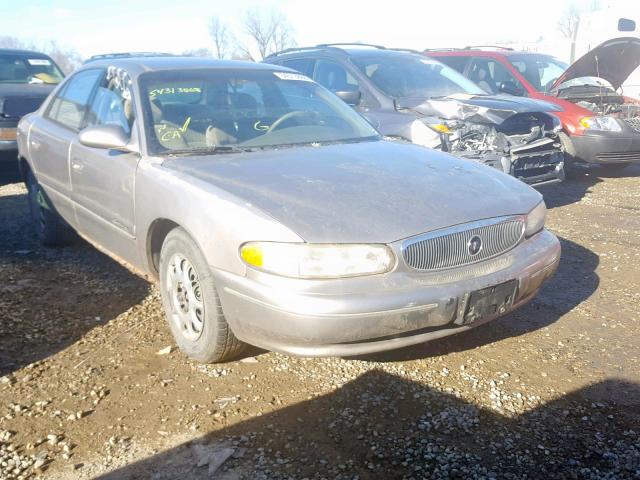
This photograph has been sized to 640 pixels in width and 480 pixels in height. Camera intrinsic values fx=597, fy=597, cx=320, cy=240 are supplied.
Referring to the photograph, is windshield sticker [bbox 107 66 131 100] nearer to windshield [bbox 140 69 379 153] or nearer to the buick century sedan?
the buick century sedan

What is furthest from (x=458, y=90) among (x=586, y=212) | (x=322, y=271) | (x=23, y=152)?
(x=322, y=271)

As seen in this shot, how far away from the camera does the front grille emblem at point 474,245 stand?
2781 mm

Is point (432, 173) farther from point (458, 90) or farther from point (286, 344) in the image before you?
point (458, 90)

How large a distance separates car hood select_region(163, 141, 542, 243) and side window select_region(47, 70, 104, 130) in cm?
150

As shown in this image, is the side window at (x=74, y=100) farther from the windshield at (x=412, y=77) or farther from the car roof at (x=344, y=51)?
the car roof at (x=344, y=51)

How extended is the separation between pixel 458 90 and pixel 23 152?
4700 millimetres

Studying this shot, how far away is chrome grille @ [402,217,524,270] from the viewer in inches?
104

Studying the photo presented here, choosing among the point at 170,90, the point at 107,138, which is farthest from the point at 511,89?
the point at 107,138

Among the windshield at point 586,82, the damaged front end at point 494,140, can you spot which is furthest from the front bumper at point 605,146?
the damaged front end at point 494,140

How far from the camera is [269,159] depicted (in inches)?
131

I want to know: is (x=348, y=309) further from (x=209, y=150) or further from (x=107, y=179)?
(x=107, y=179)

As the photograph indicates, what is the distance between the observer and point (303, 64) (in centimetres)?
742

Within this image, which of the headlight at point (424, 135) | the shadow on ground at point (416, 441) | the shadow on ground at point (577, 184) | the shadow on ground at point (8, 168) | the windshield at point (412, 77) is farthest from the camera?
the shadow on ground at point (8, 168)

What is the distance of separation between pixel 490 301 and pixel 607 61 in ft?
23.2
